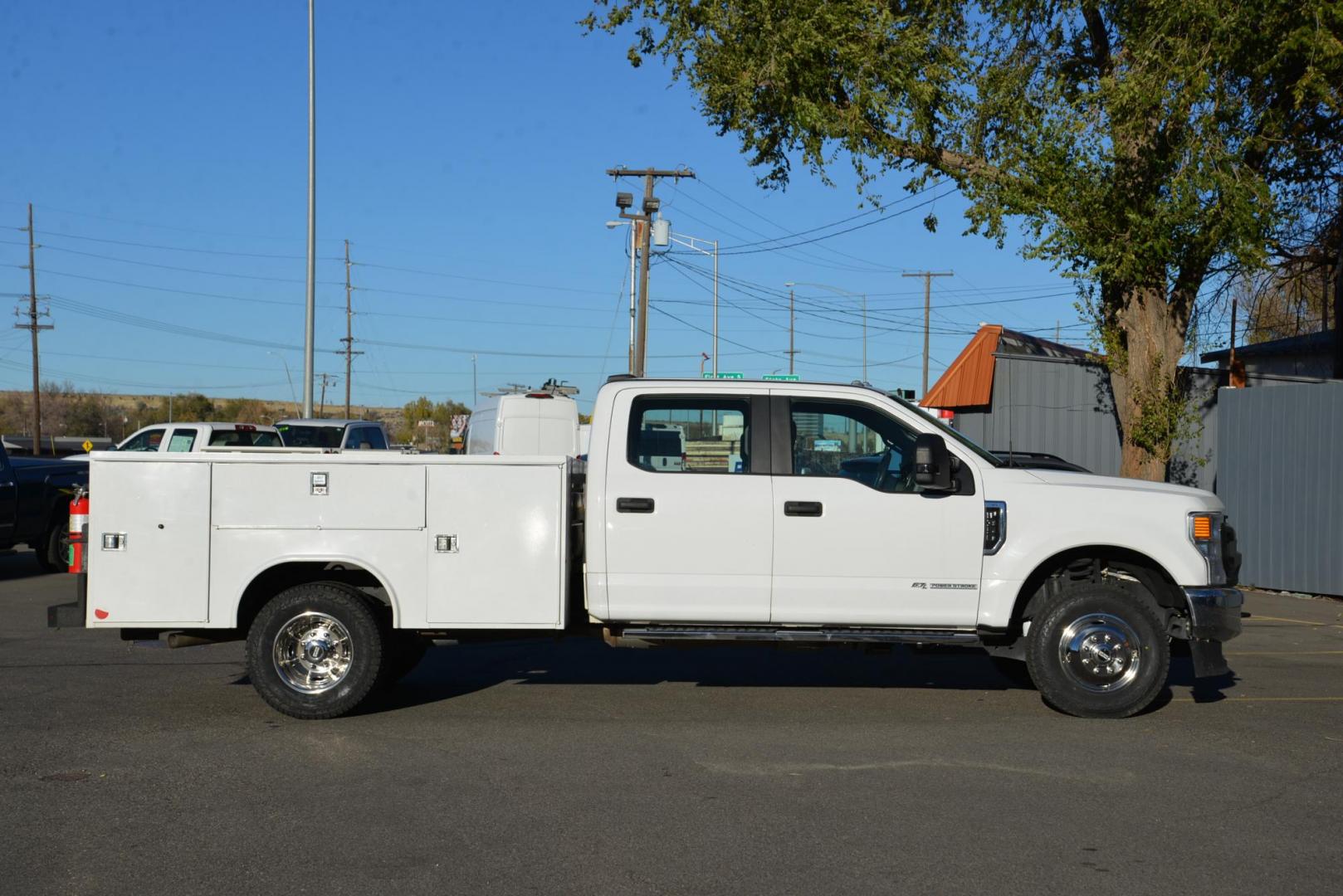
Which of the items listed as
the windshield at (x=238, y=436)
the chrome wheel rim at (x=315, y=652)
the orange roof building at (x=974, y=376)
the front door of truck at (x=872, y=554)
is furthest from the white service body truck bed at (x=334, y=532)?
the orange roof building at (x=974, y=376)

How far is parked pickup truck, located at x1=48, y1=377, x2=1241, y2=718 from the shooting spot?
773 centimetres

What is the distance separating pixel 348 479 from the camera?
7.72m

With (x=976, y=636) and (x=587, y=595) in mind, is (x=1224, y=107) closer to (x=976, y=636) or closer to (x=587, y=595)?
(x=976, y=636)

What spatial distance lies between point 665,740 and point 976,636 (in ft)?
6.98

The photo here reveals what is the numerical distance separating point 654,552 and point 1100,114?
12.0 metres

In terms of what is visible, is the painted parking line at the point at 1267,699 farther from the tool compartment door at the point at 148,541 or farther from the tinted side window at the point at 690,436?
the tool compartment door at the point at 148,541

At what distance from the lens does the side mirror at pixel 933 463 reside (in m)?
7.62

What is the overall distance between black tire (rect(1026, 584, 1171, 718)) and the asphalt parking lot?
8.1 inches

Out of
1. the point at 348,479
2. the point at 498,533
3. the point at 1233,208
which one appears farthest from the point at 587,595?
the point at 1233,208

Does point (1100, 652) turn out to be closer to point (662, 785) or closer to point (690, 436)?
point (690, 436)

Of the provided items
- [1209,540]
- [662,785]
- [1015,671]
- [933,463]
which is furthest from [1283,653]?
[662,785]

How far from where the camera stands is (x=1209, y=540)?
793 centimetres

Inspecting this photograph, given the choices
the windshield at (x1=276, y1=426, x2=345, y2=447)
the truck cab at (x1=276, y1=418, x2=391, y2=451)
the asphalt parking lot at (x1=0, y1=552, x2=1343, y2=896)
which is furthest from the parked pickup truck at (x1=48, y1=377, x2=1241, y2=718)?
the windshield at (x1=276, y1=426, x2=345, y2=447)

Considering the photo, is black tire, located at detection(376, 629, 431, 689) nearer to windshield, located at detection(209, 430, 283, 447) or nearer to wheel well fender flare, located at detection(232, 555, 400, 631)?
wheel well fender flare, located at detection(232, 555, 400, 631)
